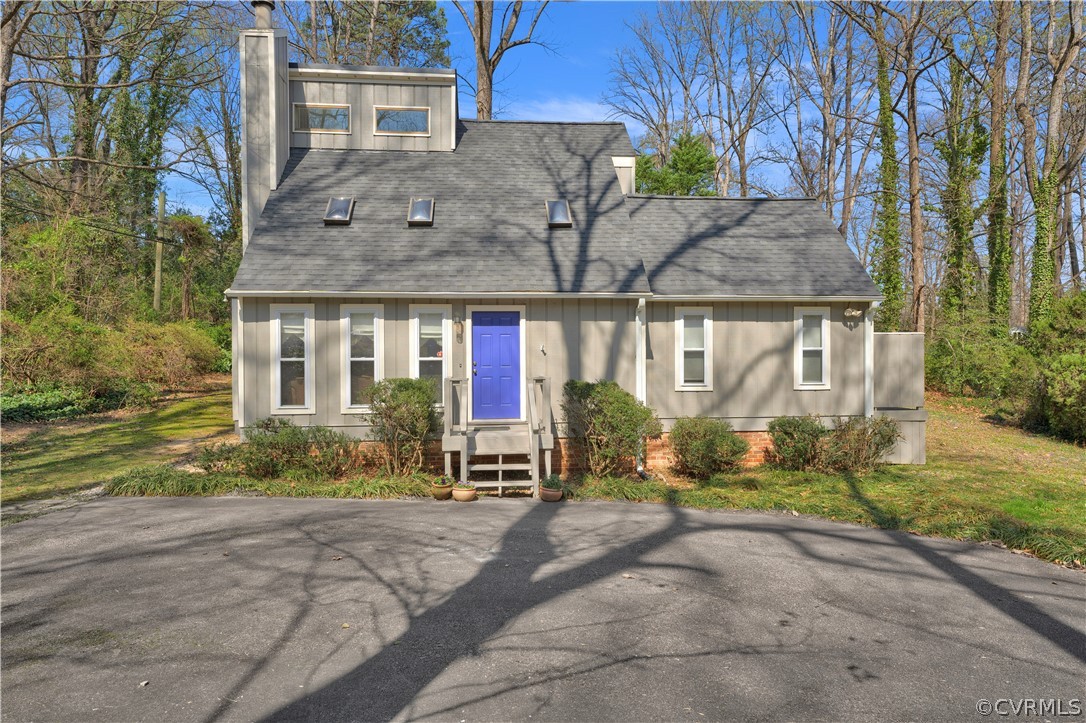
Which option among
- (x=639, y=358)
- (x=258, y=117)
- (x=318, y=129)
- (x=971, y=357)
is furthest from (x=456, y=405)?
(x=971, y=357)

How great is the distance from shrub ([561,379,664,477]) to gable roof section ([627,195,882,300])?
8.32 ft

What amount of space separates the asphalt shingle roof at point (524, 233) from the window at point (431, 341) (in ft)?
1.79

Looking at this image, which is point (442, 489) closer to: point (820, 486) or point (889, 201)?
point (820, 486)

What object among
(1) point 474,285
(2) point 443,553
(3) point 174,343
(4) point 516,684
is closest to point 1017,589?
(4) point 516,684

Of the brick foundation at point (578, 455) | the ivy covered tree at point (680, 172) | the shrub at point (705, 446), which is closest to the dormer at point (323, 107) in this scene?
the brick foundation at point (578, 455)

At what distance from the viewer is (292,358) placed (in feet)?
36.3

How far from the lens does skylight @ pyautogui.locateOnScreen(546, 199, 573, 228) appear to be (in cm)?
1247

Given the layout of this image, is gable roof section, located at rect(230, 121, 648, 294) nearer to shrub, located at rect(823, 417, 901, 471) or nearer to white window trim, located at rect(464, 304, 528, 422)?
white window trim, located at rect(464, 304, 528, 422)

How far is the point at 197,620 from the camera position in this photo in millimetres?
4777

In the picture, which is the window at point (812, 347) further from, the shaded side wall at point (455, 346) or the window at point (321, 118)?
the window at point (321, 118)

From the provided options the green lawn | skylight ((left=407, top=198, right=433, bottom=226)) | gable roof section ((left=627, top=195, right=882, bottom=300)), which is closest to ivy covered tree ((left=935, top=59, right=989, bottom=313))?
gable roof section ((left=627, top=195, right=882, bottom=300))

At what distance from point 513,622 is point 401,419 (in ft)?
18.5

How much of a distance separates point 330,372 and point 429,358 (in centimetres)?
167

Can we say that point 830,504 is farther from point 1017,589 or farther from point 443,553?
point 443,553
